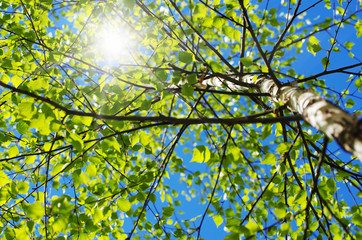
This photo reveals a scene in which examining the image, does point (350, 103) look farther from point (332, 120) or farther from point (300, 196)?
point (332, 120)

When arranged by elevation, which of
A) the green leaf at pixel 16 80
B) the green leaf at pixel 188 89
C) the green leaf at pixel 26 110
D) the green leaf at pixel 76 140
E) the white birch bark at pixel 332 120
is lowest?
the white birch bark at pixel 332 120

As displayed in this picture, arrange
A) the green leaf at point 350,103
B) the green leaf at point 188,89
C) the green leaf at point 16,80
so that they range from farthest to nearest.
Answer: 1. the green leaf at point 350,103
2. the green leaf at point 16,80
3. the green leaf at point 188,89

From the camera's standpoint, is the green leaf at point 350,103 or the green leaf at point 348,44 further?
the green leaf at point 350,103

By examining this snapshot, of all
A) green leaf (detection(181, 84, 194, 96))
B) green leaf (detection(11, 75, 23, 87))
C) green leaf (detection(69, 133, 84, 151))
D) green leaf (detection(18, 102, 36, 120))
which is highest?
green leaf (detection(11, 75, 23, 87))

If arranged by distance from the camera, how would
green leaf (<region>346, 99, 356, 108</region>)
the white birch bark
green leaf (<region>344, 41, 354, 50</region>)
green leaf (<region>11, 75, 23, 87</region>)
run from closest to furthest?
the white birch bark → green leaf (<region>11, 75, 23, 87</region>) → green leaf (<region>344, 41, 354, 50</region>) → green leaf (<region>346, 99, 356, 108</region>)

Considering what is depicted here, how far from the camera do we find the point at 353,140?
67 centimetres

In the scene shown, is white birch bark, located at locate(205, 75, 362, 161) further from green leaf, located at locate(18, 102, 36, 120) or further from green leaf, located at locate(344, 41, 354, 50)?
green leaf, located at locate(344, 41, 354, 50)

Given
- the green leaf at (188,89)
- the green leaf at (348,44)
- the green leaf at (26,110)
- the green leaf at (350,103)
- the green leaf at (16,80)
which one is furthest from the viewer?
the green leaf at (350,103)

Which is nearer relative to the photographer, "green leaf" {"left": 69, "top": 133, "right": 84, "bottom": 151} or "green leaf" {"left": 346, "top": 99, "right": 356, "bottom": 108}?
"green leaf" {"left": 69, "top": 133, "right": 84, "bottom": 151}

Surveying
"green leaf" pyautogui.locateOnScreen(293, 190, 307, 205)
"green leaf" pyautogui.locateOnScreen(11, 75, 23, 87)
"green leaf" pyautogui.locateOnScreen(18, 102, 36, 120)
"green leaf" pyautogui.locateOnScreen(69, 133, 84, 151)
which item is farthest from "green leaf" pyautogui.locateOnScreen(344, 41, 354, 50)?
"green leaf" pyautogui.locateOnScreen(11, 75, 23, 87)

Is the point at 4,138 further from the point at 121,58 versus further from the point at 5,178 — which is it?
the point at 121,58

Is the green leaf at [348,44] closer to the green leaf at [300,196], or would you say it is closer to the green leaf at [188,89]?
the green leaf at [300,196]

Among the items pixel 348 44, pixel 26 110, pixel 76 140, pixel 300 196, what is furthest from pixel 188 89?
pixel 348 44

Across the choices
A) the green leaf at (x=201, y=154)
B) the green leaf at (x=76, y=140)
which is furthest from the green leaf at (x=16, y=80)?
the green leaf at (x=201, y=154)
